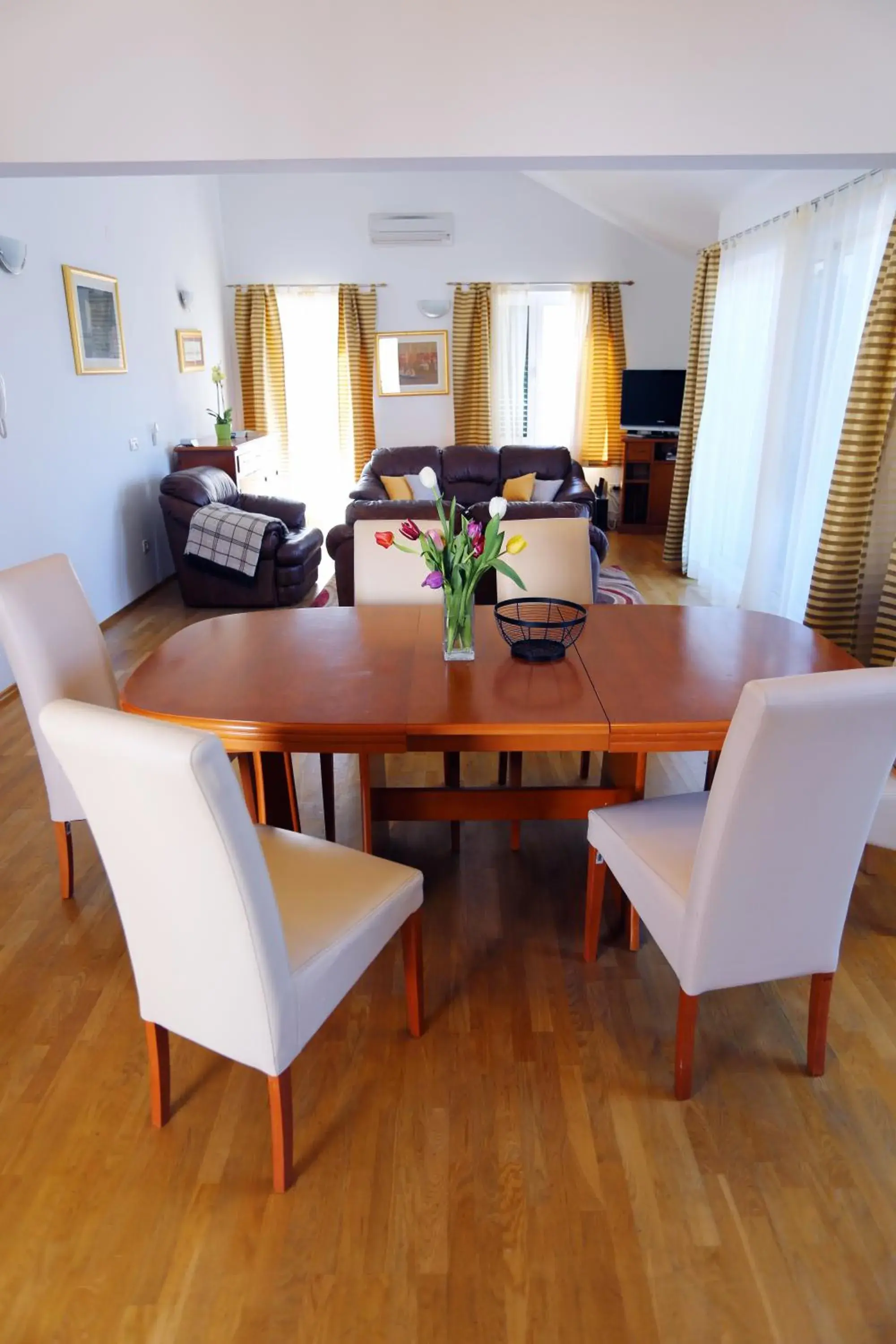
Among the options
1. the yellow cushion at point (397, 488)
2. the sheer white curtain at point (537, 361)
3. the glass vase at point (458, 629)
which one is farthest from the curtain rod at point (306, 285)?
the glass vase at point (458, 629)

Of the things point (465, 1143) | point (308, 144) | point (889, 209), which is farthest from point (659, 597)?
point (465, 1143)

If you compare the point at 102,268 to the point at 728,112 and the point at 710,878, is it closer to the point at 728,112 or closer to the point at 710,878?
the point at 728,112

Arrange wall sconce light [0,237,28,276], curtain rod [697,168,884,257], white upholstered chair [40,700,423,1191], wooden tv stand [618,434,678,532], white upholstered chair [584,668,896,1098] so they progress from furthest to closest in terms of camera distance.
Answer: wooden tv stand [618,434,678,532] < wall sconce light [0,237,28,276] < curtain rod [697,168,884,257] < white upholstered chair [584,668,896,1098] < white upholstered chair [40,700,423,1191]

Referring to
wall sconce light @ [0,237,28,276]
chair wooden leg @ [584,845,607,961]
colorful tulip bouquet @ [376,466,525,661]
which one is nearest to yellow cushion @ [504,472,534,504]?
wall sconce light @ [0,237,28,276]

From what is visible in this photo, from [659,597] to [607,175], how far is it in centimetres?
295

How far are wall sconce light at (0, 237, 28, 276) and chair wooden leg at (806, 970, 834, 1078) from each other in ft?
14.1

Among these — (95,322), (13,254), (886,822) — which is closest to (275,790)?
(886,822)

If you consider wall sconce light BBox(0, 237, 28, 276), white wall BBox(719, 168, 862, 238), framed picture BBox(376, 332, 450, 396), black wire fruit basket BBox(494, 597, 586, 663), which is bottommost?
black wire fruit basket BBox(494, 597, 586, 663)

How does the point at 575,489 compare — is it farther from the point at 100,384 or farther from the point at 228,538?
the point at 100,384

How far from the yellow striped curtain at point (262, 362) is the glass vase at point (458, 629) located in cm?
636

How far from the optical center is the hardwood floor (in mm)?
1445

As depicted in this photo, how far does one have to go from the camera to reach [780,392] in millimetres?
4930

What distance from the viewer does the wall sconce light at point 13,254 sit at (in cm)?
405

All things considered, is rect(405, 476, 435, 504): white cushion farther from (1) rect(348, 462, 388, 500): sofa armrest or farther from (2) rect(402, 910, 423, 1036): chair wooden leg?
(2) rect(402, 910, 423, 1036): chair wooden leg
